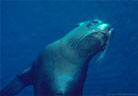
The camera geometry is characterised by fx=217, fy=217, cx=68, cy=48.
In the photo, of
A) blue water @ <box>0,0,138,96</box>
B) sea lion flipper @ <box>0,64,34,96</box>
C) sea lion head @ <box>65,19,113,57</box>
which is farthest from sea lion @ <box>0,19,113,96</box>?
blue water @ <box>0,0,138,96</box>

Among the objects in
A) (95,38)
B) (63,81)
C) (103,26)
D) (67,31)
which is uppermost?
(67,31)

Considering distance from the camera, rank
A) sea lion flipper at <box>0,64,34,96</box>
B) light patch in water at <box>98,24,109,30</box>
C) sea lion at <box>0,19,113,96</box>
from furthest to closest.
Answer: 1. sea lion flipper at <box>0,64,34,96</box>
2. sea lion at <box>0,19,113,96</box>
3. light patch in water at <box>98,24,109,30</box>

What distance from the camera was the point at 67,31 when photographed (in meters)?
16.5

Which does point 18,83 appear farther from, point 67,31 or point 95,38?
point 67,31

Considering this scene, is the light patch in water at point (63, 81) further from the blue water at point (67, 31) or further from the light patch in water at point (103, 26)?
the blue water at point (67, 31)

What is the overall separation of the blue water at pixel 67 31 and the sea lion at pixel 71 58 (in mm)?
11131

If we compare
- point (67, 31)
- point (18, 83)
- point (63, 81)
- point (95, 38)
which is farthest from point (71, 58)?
point (67, 31)

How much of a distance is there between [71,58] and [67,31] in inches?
505

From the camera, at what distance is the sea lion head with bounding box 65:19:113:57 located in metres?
3.39

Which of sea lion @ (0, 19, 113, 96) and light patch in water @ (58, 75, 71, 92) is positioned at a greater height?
sea lion @ (0, 19, 113, 96)

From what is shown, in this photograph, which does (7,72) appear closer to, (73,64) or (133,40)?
(133,40)

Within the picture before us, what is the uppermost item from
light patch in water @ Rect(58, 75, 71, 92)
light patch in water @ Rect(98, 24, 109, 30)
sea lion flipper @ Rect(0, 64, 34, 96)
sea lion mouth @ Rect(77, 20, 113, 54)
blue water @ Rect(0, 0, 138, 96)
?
blue water @ Rect(0, 0, 138, 96)

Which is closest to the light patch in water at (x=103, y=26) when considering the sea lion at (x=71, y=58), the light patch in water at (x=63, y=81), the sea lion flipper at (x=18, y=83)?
the sea lion at (x=71, y=58)

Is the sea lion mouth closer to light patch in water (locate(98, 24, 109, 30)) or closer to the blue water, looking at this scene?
light patch in water (locate(98, 24, 109, 30))
